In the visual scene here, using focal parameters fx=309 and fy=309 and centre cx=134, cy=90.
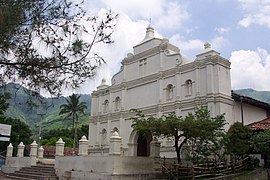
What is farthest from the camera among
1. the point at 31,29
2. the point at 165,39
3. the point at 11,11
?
the point at 165,39

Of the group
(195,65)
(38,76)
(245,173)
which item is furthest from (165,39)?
(38,76)

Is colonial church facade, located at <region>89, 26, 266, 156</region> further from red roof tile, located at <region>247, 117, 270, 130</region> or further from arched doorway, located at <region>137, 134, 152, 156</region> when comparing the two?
red roof tile, located at <region>247, 117, 270, 130</region>

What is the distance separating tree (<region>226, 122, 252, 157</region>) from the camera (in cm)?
1625

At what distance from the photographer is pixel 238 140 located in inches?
647

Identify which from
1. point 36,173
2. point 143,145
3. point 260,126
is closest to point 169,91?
point 143,145

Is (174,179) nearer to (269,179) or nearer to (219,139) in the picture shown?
(219,139)

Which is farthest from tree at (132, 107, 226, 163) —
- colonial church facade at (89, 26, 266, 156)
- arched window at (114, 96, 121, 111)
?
arched window at (114, 96, 121, 111)

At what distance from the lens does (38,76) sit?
22.2 ft

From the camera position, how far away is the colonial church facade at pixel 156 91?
1886 cm

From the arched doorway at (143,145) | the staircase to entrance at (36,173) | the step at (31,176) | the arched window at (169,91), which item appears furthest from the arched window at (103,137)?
the arched window at (169,91)

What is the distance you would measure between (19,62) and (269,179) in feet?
44.2

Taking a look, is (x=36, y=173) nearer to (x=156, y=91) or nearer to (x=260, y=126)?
(x=156, y=91)

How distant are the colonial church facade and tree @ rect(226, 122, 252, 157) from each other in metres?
1.67

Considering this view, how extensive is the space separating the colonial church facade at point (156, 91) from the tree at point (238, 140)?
1674mm
